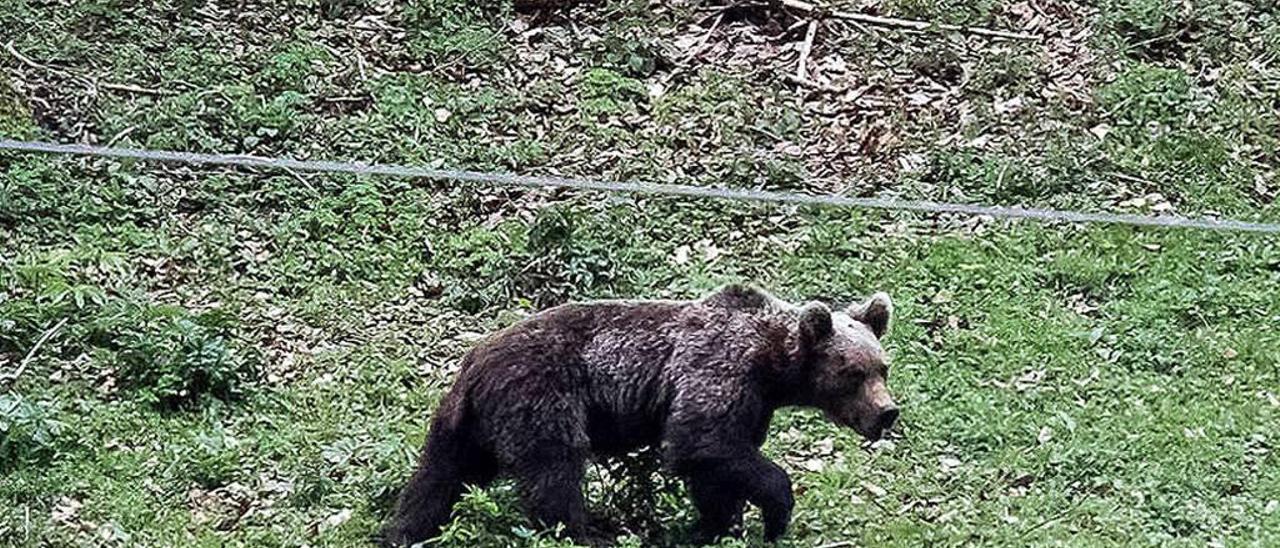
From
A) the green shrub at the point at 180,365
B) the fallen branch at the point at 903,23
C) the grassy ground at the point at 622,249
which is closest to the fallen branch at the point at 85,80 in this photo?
the grassy ground at the point at 622,249

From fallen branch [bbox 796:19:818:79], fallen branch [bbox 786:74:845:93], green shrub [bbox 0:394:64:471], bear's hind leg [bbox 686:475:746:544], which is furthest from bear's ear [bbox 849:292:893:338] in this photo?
fallen branch [bbox 796:19:818:79]

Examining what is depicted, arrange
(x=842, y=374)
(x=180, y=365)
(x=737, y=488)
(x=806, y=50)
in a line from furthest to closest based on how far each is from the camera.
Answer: (x=806, y=50)
(x=180, y=365)
(x=842, y=374)
(x=737, y=488)

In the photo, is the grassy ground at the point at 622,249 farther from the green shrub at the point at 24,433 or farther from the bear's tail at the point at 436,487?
the bear's tail at the point at 436,487

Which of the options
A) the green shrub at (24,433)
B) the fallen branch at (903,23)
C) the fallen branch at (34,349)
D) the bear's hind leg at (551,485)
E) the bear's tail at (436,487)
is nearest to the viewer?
the bear's hind leg at (551,485)

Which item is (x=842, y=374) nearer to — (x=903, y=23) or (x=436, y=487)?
(x=436, y=487)

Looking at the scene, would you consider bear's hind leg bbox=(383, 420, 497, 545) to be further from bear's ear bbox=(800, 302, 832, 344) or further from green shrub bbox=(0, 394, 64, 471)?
green shrub bbox=(0, 394, 64, 471)

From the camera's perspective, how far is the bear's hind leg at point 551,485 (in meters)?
6.52

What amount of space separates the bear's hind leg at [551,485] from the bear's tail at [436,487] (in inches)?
13.8

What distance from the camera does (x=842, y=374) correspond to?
6.91m

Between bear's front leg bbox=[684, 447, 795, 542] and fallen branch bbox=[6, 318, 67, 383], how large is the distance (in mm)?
3537

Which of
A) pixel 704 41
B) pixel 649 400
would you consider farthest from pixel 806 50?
pixel 649 400

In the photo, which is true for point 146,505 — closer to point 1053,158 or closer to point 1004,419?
point 1004,419

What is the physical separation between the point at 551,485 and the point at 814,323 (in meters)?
1.19

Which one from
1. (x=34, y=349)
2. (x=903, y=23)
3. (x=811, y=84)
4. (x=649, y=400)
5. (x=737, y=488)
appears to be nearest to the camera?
(x=737, y=488)
